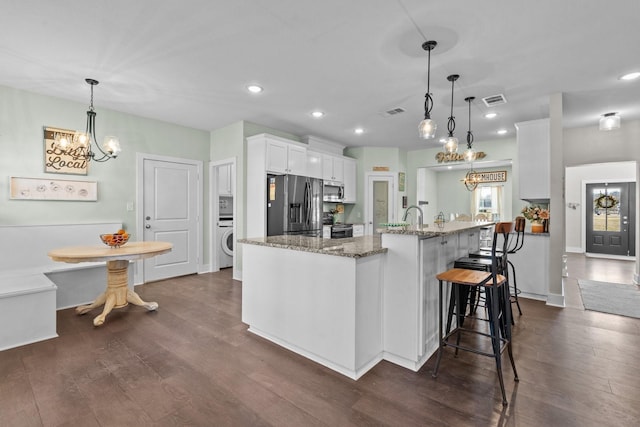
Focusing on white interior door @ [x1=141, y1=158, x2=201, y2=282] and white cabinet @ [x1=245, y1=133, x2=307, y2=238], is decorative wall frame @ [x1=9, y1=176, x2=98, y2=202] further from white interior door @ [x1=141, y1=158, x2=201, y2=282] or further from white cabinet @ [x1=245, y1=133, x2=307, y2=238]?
white cabinet @ [x1=245, y1=133, x2=307, y2=238]

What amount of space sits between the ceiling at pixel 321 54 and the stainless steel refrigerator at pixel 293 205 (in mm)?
1134

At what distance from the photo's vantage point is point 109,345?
8.36 ft

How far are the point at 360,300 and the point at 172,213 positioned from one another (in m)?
4.01

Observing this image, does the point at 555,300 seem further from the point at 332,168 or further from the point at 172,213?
the point at 172,213

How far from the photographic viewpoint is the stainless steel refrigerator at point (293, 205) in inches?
187

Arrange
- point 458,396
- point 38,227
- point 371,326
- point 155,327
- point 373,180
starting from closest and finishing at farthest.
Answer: point 458,396 → point 371,326 → point 155,327 → point 38,227 → point 373,180

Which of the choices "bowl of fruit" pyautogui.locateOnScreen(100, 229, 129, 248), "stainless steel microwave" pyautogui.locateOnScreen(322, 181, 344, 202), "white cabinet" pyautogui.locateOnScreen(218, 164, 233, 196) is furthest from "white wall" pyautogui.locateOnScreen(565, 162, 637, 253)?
"bowl of fruit" pyautogui.locateOnScreen(100, 229, 129, 248)

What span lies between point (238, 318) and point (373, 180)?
15.0 feet

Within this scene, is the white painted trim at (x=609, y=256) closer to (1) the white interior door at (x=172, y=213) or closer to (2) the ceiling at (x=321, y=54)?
(2) the ceiling at (x=321, y=54)

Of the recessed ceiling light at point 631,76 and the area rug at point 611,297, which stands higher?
the recessed ceiling light at point 631,76

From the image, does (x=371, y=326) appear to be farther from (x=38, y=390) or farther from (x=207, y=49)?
(x=207, y=49)

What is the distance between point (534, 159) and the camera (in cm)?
429

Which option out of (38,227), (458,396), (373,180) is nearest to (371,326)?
(458,396)

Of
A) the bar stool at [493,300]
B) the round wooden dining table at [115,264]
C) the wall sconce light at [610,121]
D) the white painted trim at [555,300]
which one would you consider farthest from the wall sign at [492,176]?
the round wooden dining table at [115,264]
